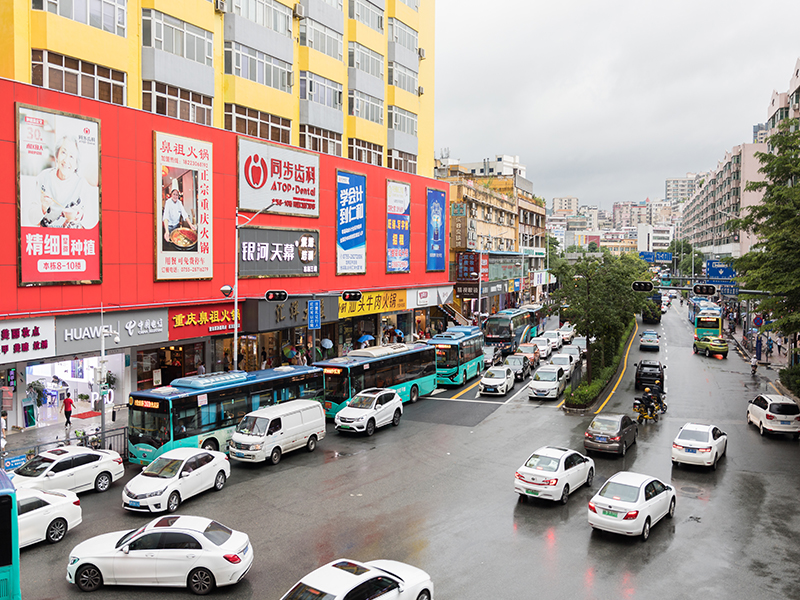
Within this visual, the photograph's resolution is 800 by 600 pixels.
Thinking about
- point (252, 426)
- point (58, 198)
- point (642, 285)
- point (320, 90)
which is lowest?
point (252, 426)

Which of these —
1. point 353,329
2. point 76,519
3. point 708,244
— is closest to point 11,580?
point 76,519

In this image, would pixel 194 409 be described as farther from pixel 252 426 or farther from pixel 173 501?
pixel 173 501

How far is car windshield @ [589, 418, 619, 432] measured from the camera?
981 inches

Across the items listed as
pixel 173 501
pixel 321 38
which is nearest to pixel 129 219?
pixel 173 501

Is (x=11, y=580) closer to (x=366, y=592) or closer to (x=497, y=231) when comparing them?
(x=366, y=592)

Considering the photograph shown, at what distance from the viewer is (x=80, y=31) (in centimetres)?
2781

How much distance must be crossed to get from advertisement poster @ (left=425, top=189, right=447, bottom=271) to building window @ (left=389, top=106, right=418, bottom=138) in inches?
221

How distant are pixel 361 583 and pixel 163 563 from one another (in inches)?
200

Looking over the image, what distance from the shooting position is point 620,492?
1708 centimetres

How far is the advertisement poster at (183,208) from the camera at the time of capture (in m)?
30.5

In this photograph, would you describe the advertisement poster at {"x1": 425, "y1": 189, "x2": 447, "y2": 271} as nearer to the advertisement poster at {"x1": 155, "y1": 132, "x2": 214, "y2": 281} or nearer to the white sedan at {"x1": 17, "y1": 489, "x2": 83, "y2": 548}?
the advertisement poster at {"x1": 155, "y1": 132, "x2": 214, "y2": 281}

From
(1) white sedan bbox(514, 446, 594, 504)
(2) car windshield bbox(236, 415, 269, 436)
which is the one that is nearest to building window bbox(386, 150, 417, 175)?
(2) car windshield bbox(236, 415, 269, 436)

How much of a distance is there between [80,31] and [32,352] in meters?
14.1

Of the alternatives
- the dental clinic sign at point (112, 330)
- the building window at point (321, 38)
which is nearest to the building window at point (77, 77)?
the dental clinic sign at point (112, 330)
